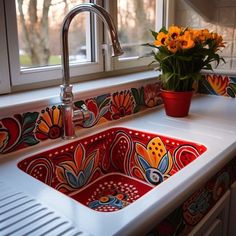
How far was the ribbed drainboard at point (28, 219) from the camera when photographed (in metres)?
0.56

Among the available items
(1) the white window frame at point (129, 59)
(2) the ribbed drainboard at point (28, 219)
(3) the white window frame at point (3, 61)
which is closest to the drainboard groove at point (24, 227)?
(2) the ribbed drainboard at point (28, 219)

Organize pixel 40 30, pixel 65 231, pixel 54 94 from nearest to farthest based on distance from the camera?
1. pixel 65 231
2. pixel 54 94
3. pixel 40 30

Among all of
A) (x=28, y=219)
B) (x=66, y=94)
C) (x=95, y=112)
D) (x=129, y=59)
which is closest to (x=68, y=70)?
(x=66, y=94)

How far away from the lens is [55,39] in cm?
124

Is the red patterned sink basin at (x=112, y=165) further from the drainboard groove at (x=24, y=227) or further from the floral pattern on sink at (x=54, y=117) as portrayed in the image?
the drainboard groove at (x=24, y=227)

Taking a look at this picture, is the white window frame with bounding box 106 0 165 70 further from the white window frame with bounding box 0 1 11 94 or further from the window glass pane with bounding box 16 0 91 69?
the white window frame with bounding box 0 1 11 94

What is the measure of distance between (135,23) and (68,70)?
0.76 meters

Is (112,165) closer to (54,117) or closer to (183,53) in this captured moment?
(54,117)

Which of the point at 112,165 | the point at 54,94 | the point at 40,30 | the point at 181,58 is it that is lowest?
the point at 112,165

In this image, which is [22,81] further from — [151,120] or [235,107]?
[235,107]

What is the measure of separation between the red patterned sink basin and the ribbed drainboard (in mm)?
230

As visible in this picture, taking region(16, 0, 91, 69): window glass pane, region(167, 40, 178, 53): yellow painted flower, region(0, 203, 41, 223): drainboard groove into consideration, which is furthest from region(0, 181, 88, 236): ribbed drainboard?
region(167, 40, 178, 53): yellow painted flower

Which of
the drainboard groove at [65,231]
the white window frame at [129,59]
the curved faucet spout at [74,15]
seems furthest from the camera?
the white window frame at [129,59]

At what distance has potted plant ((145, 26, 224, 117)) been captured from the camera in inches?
46.4
